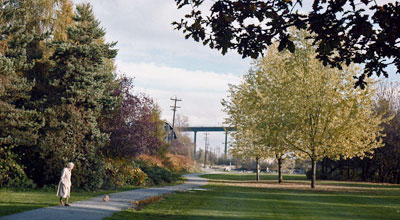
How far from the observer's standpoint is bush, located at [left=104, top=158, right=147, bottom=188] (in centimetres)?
2169

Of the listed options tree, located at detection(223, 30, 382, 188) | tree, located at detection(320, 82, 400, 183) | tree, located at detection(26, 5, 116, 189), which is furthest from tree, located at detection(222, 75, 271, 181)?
tree, located at detection(26, 5, 116, 189)

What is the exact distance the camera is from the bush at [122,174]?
21688 mm

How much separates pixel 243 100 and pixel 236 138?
4308mm

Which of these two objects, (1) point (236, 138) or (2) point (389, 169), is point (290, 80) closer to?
(1) point (236, 138)

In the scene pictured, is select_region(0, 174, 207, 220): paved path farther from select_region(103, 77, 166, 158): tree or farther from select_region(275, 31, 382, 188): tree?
select_region(275, 31, 382, 188): tree

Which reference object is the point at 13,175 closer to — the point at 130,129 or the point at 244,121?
the point at 130,129

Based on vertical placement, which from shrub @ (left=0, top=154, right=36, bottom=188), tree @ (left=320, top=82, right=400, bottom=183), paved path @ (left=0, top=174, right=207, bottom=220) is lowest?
paved path @ (left=0, top=174, right=207, bottom=220)

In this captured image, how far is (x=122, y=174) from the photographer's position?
23.6 m

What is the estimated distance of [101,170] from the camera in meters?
20.1

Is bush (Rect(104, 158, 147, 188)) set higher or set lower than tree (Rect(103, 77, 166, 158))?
lower

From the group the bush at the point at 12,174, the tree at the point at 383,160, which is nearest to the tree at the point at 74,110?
the bush at the point at 12,174

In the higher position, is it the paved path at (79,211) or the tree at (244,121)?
the tree at (244,121)

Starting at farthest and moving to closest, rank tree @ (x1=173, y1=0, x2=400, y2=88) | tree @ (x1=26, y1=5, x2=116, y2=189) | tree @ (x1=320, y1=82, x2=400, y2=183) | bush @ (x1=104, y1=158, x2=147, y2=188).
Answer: tree @ (x1=320, y1=82, x2=400, y2=183), bush @ (x1=104, y1=158, x2=147, y2=188), tree @ (x1=26, y1=5, x2=116, y2=189), tree @ (x1=173, y1=0, x2=400, y2=88)

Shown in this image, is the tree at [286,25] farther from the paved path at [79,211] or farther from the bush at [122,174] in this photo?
the bush at [122,174]
